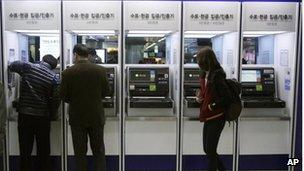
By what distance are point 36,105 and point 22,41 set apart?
998 millimetres

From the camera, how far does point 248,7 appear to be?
13.5 ft

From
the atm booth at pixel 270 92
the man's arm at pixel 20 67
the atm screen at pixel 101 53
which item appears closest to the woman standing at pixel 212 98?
the atm booth at pixel 270 92

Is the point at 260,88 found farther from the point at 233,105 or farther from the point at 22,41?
the point at 22,41

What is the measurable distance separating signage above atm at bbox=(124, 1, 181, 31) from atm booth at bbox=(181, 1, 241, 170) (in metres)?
0.12

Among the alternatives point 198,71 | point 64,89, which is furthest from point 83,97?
point 198,71

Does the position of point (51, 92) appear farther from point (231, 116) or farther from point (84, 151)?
point (231, 116)

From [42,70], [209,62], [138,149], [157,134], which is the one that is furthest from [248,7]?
[42,70]

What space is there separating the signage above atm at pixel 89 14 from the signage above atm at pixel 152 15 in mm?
149

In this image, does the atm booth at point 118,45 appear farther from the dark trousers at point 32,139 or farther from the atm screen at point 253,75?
the atm screen at point 253,75

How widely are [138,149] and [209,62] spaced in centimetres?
137

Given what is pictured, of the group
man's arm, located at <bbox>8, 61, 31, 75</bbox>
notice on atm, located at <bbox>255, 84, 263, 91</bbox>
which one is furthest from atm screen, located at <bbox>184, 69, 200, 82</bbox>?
man's arm, located at <bbox>8, 61, 31, 75</bbox>

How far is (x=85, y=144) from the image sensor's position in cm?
382

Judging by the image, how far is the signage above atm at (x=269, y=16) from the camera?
4133 millimetres

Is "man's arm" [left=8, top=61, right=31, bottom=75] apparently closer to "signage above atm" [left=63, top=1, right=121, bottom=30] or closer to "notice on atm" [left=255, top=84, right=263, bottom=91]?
"signage above atm" [left=63, top=1, right=121, bottom=30]
